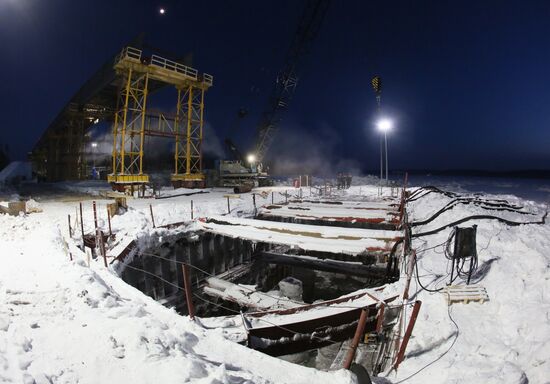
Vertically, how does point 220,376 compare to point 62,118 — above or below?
below

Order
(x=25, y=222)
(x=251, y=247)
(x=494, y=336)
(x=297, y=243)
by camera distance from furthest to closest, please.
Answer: (x=251, y=247) < (x=25, y=222) < (x=297, y=243) < (x=494, y=336)

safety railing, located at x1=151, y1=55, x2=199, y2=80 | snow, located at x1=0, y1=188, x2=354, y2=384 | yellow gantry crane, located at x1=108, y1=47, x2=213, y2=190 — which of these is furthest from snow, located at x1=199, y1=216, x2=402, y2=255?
safety railing, located at x1=151, y1=55, x2=199, y2=80

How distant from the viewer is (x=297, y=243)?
31.8 ft

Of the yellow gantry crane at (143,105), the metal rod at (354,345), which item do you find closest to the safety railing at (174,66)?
the yellow gantry crane at (143,105)

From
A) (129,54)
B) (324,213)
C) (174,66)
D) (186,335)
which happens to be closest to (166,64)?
(174,66)

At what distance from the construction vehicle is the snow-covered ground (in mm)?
25666

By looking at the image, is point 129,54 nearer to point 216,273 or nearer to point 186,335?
point 216,273

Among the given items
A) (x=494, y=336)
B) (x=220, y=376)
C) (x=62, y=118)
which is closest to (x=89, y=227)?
(x=220, y=376)

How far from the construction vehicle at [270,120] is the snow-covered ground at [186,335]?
25666 mm

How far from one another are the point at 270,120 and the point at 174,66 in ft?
74.4

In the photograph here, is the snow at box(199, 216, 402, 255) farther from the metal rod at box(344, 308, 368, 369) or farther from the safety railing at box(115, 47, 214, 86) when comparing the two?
the safety railing at box(115, 47, 214, 86)

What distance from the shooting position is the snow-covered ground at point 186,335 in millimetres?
3736

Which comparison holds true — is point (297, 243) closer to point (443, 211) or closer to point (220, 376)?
point (220, 376)

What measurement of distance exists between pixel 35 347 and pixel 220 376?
2687 mm
